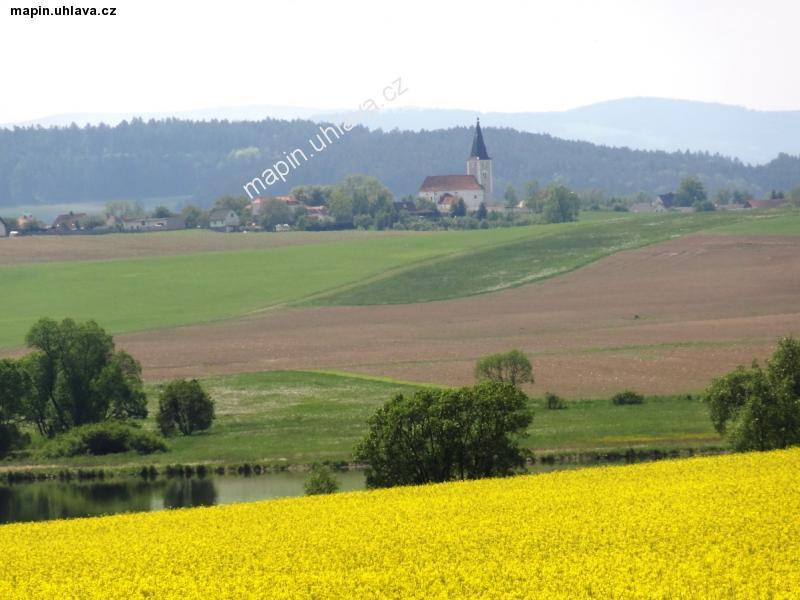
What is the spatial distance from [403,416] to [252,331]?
2591 inches

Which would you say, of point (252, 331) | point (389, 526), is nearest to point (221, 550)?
point (389, 526)

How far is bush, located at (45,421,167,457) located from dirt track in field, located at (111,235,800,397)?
18435 mm

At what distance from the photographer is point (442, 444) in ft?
159

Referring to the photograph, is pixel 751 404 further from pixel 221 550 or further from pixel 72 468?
A: pixel 72 468

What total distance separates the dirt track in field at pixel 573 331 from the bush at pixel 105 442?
60.5 feet

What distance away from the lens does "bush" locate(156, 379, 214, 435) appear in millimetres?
74062

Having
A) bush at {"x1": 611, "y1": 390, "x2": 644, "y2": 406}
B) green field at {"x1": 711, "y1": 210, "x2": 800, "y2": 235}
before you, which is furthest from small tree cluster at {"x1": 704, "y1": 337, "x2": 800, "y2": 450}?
green field at {"x1": 711, "y1": 210, "x2": 800, "y2": 235}

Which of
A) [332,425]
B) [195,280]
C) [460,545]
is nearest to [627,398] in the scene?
[332,425]

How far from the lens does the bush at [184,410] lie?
74062 millimetres

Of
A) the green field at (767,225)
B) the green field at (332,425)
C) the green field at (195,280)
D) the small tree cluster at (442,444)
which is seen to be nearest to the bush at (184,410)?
the green field at (332,425)

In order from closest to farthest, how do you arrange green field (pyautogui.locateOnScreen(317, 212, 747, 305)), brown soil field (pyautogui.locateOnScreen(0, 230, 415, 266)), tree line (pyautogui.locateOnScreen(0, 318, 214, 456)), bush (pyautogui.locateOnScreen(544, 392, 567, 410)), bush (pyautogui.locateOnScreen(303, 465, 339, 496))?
bush (pyautogui.locateOnScreen(303, 465, 339, 496)), tree line (pyautogui.locateOnScreen(0, 318, 214, 456)), bush (pyautogui.locateOnScreen(544, 392, 567, 410)), green field (pyautogui.locateOnScreen(317, 212, 747, 305)), brown soil field (pyautogui.locateOnScreen(0, 230, 415, 266))

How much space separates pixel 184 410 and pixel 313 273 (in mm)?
80941

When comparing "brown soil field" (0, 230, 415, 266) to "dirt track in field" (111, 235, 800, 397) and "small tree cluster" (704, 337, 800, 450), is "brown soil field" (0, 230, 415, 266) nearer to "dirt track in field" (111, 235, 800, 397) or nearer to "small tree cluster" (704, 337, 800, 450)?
"dirt track in field" (111, 235, 800, 397)

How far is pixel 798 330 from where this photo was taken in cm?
9238
